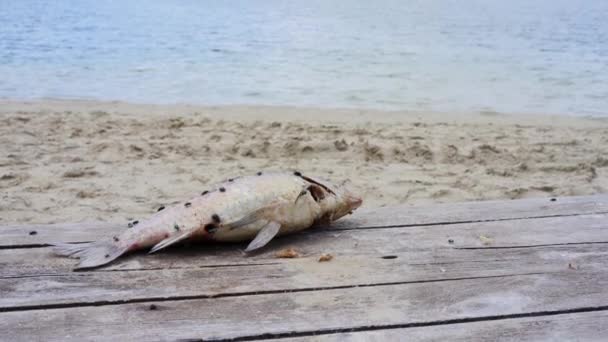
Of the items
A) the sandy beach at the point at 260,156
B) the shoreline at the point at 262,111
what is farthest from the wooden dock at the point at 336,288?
the shoreline at the point at 262,111

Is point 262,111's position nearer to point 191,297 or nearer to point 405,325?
point 191,297

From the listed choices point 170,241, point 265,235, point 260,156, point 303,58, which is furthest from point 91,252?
point 303,58

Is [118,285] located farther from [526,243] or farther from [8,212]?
[8,212]

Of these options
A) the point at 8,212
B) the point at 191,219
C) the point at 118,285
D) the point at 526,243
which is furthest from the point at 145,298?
the point at 8,212

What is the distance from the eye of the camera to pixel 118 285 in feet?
6.47

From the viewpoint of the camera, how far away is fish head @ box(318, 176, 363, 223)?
253 centimetres

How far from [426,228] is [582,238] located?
591 mm

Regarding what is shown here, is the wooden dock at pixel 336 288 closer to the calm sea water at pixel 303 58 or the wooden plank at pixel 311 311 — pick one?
the wooden plank at pixel 311 311

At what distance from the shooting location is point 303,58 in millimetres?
14531

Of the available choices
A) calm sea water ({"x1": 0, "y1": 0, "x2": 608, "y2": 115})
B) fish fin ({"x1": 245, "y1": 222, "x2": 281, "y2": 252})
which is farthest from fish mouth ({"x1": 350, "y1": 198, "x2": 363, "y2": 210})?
calm sea water ({"x1": 0, "y1": 0, "x2": 608, "y2": 115})

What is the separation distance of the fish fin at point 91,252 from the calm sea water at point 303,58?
7788mm

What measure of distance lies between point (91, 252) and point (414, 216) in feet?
4.28

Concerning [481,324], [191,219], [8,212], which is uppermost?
[191,219]

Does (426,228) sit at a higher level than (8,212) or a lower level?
higher
